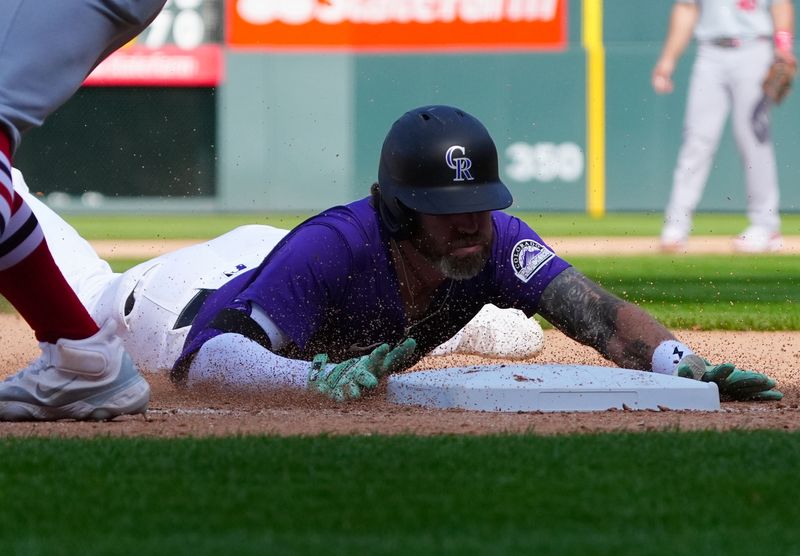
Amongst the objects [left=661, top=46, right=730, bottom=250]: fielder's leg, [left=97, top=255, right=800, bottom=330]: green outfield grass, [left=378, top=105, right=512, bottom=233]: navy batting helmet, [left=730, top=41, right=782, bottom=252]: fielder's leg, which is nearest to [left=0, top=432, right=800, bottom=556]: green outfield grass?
[left=378, top=105, right=512, bottom=233]: navy batting helmet

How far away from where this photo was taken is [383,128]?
632 inches

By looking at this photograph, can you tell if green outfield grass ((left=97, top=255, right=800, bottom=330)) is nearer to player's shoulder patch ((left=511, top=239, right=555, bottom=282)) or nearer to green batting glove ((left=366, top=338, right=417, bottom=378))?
player's shoulder patch ((left=511, top=239, right=555, bottom=282))

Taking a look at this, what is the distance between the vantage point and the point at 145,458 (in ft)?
8.67

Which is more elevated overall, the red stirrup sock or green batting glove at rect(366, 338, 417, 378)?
the red stirrup sock

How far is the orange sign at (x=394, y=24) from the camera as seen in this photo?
16.4 metres

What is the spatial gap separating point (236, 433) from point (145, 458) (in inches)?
15.9

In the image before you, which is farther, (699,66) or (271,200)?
(271,200)

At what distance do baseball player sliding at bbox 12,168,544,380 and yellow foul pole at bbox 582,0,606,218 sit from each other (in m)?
10.8

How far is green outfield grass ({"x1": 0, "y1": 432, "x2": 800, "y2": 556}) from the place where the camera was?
194 centimetres

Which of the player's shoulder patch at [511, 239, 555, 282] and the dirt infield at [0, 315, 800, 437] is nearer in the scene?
the dirt infield at [0, 315, 800, 437]

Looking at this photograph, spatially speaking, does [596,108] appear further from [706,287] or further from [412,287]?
[412,287]

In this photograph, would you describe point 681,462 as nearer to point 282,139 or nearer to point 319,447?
point 319,447

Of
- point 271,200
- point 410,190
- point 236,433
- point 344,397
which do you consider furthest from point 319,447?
point 271,200

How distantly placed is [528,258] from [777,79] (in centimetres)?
831
